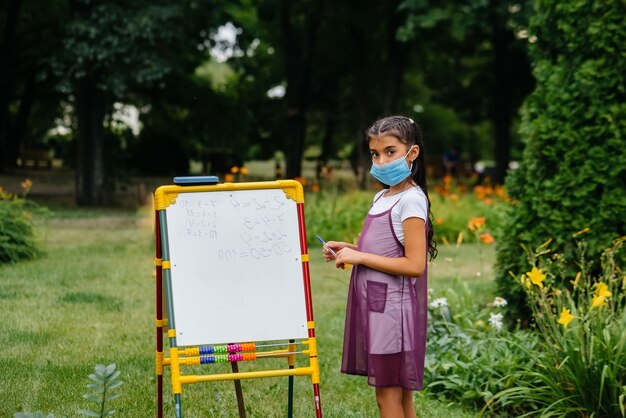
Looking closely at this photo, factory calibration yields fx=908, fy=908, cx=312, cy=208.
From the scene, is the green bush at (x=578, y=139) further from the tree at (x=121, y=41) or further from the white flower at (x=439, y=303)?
the tree at (x=121, y=41)

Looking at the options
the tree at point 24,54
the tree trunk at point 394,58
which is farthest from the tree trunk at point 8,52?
the tree trunk at point 394,58

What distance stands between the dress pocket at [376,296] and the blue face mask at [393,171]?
457 millimetres

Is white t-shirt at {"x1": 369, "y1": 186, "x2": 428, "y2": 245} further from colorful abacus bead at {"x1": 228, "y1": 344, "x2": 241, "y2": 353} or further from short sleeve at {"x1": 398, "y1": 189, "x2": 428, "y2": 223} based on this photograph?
colorful abacus bead at {"x1": 228, "y1": 344, "x2": 241, "y2": 353}

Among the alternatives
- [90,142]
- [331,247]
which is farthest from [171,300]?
[90,142]

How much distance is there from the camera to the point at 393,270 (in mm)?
3941

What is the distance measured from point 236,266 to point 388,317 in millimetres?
792

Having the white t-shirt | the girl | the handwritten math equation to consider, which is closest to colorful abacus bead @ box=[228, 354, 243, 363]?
the handwritten math equation

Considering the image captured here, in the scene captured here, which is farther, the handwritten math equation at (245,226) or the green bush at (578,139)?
the green bush at (578,139)

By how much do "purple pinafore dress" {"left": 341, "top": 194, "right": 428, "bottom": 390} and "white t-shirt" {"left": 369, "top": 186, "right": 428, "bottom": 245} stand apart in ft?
0.08

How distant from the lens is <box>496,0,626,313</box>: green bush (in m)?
6.29

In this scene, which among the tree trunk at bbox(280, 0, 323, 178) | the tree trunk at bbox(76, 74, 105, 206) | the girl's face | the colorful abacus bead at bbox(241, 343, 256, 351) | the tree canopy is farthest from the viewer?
the tree trunk at bbox(280, 0, 323, 178)

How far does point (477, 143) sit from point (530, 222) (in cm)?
5026

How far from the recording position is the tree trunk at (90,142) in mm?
19531

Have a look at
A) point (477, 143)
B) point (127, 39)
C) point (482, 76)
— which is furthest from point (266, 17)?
point (477, 143)
